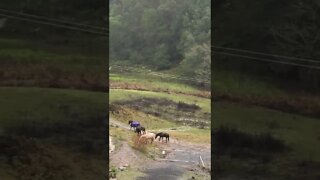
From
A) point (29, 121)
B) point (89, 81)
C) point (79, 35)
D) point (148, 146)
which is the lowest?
point (148, 146)

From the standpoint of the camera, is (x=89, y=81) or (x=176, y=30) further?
(x=176, y=30)

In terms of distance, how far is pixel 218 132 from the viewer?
20.9 feet

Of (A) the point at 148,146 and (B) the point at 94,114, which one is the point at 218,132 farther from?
(B) the point at 94,114

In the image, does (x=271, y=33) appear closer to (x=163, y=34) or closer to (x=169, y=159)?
(x=163, y=34)

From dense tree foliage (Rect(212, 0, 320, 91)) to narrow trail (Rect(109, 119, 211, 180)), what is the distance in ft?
4.28

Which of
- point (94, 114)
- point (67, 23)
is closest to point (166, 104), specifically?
point (94, 114)

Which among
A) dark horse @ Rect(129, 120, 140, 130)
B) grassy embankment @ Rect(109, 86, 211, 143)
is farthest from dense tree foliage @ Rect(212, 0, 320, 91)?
dark horse @ Rect(129, 120, 140, 130)

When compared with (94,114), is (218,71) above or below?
above

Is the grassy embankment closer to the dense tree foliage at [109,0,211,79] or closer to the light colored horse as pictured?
the light colored horse

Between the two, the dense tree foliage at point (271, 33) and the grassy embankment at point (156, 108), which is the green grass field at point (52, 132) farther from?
the dense tree foliage at point (271, 33)

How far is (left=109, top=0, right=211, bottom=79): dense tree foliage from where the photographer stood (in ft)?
22.7

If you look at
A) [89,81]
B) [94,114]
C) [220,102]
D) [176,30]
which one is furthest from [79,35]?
[220,102]

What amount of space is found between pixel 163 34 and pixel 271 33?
61.3 inches

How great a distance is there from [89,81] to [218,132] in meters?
1.80
